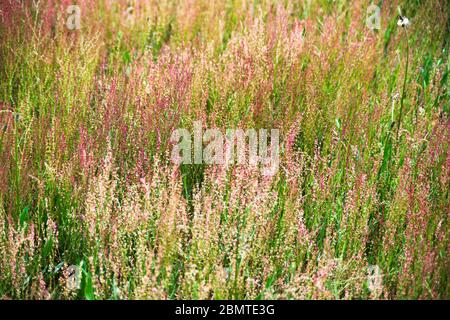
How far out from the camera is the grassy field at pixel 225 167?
233cm

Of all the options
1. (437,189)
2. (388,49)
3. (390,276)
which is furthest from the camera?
Answer: (388,49)

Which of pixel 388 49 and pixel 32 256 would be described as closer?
pixel 32 256

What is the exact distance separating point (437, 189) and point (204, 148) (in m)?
1.08

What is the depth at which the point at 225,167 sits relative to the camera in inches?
105

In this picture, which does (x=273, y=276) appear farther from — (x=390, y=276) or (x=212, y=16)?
(x=212, y=16)

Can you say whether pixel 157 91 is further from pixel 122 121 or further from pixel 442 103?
pixel 442 103

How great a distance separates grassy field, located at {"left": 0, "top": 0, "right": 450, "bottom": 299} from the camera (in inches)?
91.8

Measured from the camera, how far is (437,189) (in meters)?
2.71

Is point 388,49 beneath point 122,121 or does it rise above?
above
